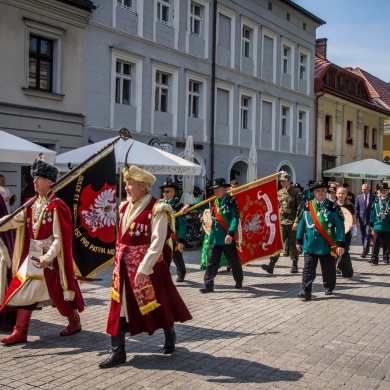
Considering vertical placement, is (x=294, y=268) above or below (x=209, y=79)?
below

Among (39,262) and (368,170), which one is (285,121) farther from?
(39,262)

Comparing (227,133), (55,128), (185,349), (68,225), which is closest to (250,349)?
(185,349)

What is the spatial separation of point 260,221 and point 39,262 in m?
5.49

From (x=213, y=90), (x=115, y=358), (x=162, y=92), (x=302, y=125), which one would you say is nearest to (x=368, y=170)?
(x=302, y=125)

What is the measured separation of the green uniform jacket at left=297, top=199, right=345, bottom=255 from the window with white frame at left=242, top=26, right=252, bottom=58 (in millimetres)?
17451

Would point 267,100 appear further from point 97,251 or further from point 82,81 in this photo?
point 97,251

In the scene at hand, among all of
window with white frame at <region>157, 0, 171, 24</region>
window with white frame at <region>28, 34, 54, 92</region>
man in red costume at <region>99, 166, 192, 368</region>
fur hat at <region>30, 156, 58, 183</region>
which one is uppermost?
window with white frame at <region>157, 0, 171, 24</region>

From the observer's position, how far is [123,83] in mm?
19031

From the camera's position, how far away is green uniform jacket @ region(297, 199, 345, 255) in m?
8.55

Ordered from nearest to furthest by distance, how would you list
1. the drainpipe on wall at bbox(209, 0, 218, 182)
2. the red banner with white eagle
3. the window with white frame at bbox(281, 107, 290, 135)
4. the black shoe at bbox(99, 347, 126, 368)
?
the black shoe at bbox(99, 347, 126, 368), the red banner with white eagle, the drainpipe on wall at bbox(209, 0, 218, 182), the window with white frame at bbox(281, 107, 290, 135)

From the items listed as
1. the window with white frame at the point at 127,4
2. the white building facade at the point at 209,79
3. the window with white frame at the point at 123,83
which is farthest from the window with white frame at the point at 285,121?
the window with white frame at the point at 127,4

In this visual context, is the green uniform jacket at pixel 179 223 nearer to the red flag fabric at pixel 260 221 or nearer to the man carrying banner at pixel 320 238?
the red flag fabric at pixel 260 221

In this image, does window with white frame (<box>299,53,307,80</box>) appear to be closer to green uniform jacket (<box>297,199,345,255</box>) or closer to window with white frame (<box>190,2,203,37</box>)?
window with white frame (<box>190,2,203,37</box>)

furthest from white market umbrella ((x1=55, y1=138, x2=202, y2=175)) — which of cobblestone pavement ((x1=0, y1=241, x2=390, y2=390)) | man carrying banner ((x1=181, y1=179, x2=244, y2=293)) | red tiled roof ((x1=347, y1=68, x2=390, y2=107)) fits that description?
red tiled roof ((x1=347, y1=68, x2=390, y2=107))
